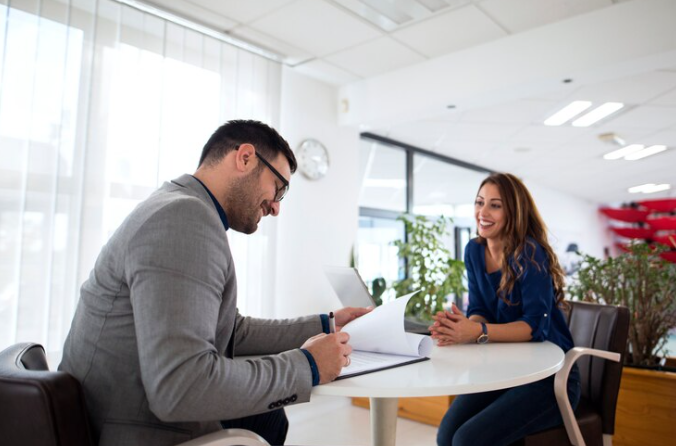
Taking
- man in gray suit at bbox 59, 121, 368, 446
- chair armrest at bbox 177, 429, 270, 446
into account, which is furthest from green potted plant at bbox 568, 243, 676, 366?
chair armrest at bbox 177, 429, 270, 446

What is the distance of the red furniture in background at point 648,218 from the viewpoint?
12.0 m

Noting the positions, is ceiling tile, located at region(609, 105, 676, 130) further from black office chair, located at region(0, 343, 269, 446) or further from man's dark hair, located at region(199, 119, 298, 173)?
black office chair, located at region(0, 343, 269, 446)

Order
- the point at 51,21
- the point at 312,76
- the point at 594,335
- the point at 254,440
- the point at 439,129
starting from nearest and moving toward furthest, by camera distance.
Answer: the point at 254,440 < the point at 594,335 < the point at 51,21 < the point at 312,76 < the point at 439,129

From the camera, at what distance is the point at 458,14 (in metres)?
3.11

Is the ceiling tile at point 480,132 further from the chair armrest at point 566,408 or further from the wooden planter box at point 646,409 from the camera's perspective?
the chair armrest at point 566,408

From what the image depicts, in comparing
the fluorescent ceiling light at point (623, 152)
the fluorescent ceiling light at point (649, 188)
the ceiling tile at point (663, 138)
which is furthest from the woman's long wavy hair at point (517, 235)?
the fluorescent ceiling light at point (649, 188)

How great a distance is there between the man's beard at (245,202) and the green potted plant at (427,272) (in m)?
3.44

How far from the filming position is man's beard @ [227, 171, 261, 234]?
1.32m

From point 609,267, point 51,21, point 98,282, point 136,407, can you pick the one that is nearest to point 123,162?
point 51,21

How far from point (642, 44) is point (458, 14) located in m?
1.12

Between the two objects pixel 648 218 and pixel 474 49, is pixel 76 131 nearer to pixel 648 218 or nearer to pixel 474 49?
pixel 474 49

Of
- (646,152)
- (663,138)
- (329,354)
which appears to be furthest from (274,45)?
(646,152)

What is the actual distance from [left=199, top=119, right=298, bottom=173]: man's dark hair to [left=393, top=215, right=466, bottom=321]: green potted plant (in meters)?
3.45

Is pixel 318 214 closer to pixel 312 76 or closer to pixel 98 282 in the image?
pixel 312 76
